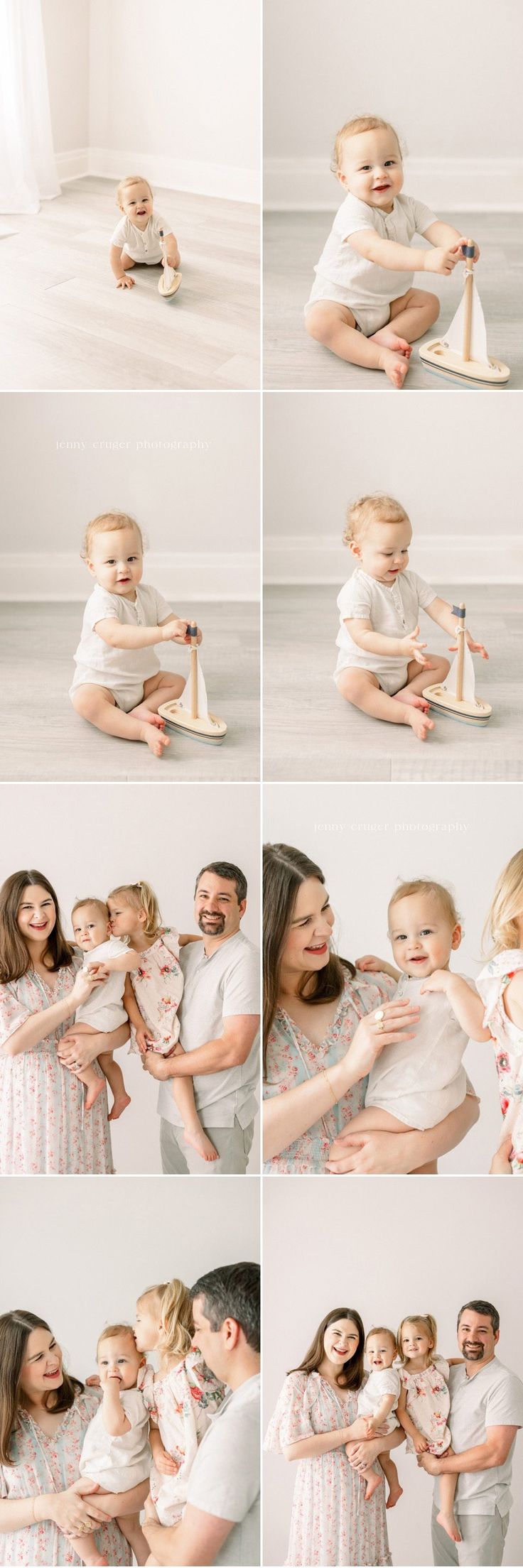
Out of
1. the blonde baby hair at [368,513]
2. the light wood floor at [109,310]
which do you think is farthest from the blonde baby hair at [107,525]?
the blonde baby hair at [368,513]

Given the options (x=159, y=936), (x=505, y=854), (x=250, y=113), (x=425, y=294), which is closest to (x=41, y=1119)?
(x=159, y=936)

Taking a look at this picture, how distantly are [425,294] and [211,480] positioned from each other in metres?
0.34

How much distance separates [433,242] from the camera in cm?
188

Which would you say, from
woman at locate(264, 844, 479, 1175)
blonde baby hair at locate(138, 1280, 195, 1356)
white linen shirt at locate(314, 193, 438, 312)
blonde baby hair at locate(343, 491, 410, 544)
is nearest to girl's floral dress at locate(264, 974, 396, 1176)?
woman at locate(264, 844, 479, 1175)

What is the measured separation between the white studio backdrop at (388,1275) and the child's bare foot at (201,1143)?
77 millimetres

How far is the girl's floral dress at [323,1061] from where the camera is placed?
6.29ft

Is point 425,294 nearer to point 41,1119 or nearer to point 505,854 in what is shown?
point 505,854

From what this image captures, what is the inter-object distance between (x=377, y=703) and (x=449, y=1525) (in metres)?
0.99

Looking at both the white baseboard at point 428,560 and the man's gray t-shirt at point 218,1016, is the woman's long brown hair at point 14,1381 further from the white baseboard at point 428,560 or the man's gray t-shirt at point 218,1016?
the white baseboard at point 428,560

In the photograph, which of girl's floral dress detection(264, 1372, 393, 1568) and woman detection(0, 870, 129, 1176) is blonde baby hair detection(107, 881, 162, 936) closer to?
woman detection(0, 870, 129, 1176)

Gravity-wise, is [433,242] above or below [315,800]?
above

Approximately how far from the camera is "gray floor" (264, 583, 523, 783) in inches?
73.7

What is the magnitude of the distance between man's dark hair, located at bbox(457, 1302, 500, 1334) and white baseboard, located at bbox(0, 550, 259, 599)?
0.91 m

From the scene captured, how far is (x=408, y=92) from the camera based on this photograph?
1935mm
